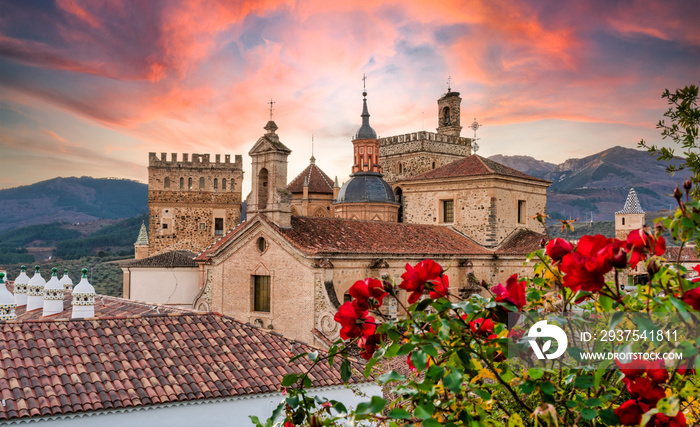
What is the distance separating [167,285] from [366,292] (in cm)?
3273

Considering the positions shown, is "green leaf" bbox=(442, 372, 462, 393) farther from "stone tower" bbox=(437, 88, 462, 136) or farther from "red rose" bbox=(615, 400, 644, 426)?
"stone tower" bbox=(437, 88, 462, 136)

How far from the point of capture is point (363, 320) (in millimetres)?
3326

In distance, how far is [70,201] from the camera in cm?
13862

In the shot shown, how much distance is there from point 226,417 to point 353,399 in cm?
319

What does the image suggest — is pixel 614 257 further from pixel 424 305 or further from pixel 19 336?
pixel 19 336

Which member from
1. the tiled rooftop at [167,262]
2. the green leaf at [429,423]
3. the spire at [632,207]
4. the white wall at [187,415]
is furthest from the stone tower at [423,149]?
the green leaf at [429,423]

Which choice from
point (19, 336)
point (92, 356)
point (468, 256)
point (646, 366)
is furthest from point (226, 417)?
point (468, 256)

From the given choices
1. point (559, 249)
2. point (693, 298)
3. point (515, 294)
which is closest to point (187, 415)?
point (515, 294)

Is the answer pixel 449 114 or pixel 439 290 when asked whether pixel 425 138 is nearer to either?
pixel 449 114

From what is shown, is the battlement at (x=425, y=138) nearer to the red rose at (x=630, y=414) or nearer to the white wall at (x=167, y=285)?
the white wall at (x=167, y=285)

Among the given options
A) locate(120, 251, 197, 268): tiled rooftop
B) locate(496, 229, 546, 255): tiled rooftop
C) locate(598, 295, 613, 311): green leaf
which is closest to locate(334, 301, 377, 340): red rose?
locate(598, 295, 613, 311): green leaf

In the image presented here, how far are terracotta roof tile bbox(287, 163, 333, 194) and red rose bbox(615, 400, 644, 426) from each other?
128ft

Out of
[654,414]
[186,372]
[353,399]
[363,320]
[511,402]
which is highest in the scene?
[363,320]

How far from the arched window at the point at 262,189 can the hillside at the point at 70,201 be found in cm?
9862
